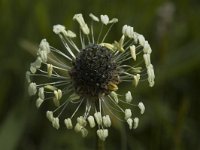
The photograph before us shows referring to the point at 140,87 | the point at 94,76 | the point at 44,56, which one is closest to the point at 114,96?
the point at 94,76

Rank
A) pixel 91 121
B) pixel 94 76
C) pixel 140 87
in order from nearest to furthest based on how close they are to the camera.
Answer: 1. pixel 91 121
2. pixel 94 76
3. pixel 140 87

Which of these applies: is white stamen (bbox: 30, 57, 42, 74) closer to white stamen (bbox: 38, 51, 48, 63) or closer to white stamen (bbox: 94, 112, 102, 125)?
white stamen (bbox: 38, 51, 48, 63)

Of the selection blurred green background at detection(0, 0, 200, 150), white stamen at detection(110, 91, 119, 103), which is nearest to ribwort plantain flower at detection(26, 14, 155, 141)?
white stamen at detection(110, 91, 119, 103)

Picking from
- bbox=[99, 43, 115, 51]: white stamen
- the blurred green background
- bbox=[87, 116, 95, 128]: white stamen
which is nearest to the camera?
bbox=[87, 116, 95, 128]: white stamen

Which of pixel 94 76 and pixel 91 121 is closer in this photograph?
pixel 91 121

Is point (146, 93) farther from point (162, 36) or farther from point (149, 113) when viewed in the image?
point (162, 36)

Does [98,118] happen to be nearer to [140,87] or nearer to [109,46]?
[109,46]

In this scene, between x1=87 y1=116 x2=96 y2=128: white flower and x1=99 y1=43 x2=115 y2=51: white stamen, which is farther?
x1=99 y1=43 x2=115 y2=51: white stamen

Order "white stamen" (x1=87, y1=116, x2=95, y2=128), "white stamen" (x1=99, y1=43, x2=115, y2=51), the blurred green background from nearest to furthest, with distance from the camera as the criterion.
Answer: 1. "white stamen" (x1=87, y1=116, x2=95, y2=128)
2. "white stamen" (x1=99, y1=43, x2=115, y2=51)
3. the blurred green background

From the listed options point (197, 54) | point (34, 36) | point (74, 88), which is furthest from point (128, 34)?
point (34, 36)

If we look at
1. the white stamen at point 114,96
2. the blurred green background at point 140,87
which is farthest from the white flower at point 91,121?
the blurred green background at point 140,87
